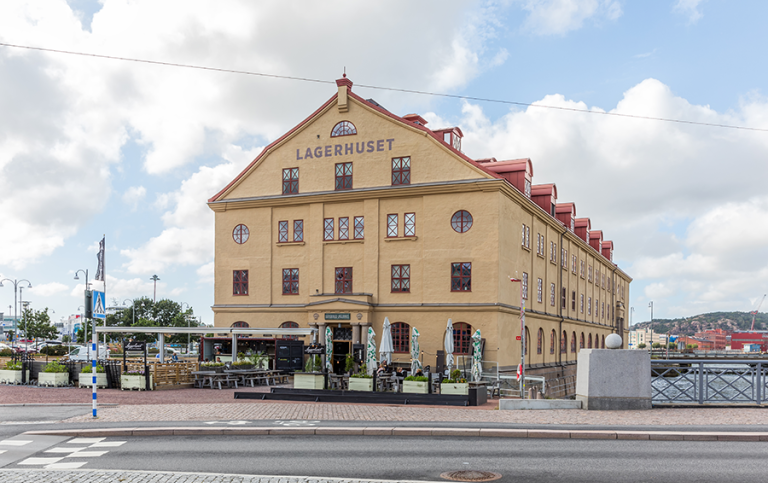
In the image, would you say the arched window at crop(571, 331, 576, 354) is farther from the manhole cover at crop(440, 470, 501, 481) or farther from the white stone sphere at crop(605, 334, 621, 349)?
the manhole cover at crop(440, 470, 501, 481)

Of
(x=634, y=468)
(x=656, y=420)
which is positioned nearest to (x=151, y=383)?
(x=656, y=420)

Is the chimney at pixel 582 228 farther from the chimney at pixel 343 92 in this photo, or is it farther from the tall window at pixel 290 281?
the tall window at pixel 290 281

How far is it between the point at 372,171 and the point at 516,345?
13.4 m

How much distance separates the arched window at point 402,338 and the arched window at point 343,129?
39.8 feet

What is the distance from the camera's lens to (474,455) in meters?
12.4

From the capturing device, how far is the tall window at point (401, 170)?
39809mm

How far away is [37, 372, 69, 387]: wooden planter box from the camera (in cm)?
3053

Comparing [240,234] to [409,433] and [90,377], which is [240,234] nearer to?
[90,377]

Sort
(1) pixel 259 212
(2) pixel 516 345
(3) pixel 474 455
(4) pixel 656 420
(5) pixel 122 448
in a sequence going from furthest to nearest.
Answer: (1) pixel 259 212, (2) pixel 516 345, (4) pixel 656 420, (5) pixel 122 448, (3) pixel 474 455

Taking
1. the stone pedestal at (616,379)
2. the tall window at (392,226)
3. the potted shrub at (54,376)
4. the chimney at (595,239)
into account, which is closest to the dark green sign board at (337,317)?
the tall window at (392,226)

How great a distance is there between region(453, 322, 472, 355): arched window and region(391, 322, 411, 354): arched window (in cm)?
276

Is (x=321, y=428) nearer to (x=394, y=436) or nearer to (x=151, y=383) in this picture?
(x=394, y=436)

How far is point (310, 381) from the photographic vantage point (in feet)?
84.3

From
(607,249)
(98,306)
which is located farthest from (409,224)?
(607,249)
